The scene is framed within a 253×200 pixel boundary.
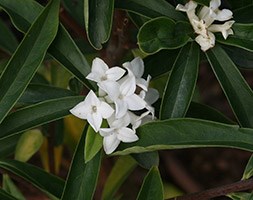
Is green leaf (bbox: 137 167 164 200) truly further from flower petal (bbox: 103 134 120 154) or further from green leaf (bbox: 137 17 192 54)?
green leaf (bbox: 137 17 192 54)

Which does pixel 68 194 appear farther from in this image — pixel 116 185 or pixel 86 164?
pixel 116 185

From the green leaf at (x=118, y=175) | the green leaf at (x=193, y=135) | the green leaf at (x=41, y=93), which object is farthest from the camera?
the green leaf at (x=118, y=175)

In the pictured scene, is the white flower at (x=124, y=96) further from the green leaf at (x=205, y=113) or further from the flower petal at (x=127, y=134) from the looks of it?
the green leaf at (x=205, y=113)

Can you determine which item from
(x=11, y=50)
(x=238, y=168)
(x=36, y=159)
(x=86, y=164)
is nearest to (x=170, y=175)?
(x=238, y=168)

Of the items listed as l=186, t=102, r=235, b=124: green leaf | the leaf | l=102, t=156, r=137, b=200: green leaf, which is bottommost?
l=102, t=156, r=137, b=200: green leaf

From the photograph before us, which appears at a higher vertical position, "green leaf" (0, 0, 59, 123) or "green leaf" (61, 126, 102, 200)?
"green leaf" (0, 0, 59, 123)

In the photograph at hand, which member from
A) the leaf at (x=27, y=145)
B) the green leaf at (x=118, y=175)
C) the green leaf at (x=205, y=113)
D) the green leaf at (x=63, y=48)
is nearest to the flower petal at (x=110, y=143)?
the green leaf at (x=63, y=48)

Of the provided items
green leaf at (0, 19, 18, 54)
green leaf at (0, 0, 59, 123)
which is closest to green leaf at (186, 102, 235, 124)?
green leaf at (0, 0, 59, 123)
